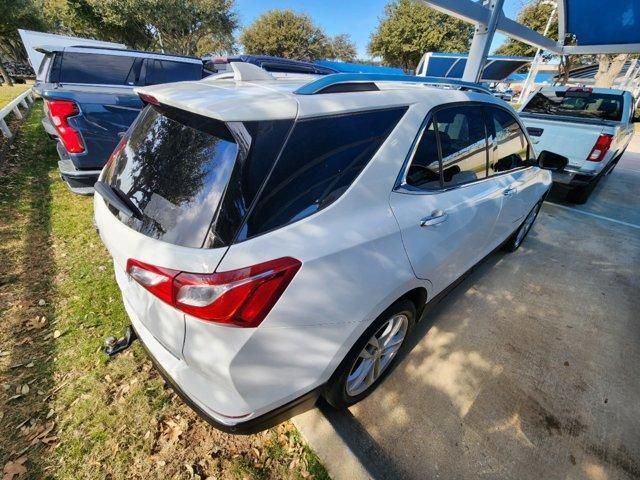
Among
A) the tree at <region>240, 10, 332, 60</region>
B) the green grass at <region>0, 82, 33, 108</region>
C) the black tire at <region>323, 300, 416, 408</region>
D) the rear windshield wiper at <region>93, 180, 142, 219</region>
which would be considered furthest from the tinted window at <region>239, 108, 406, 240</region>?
the tree at <region>240, 10, 332, 60</region>

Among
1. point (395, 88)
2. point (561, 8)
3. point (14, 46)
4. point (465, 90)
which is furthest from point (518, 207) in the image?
point (14, 46)

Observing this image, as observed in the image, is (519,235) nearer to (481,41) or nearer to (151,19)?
(481,41)

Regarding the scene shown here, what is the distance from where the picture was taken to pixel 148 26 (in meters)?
25.8

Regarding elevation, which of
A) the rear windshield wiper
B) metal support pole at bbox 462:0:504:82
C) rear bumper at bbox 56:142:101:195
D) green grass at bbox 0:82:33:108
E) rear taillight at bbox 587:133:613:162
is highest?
metal support pole at bbox 462:0:504:82

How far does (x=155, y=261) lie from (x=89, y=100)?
11.6 ft

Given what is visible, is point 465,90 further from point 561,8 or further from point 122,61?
point 561,8

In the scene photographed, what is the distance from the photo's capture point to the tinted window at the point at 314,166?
122cm

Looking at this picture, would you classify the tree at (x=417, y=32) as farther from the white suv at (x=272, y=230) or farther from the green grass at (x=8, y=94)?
the white suv at (x=272, y=230)

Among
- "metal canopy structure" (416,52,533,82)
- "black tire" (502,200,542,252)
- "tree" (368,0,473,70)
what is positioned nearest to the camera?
"black tire" (502,200,542,252)

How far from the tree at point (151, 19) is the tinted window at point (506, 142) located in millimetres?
28011

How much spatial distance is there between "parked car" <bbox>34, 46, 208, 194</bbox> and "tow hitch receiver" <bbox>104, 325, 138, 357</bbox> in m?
1.91

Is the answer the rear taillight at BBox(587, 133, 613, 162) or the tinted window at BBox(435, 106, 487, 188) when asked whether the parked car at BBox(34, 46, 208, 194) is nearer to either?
the tinted window at BBox(435, 106, 487, 188)

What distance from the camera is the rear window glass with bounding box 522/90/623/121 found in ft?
19.3

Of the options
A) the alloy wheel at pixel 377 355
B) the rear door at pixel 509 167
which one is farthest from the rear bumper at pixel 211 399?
the rear door at pixel 509 167
